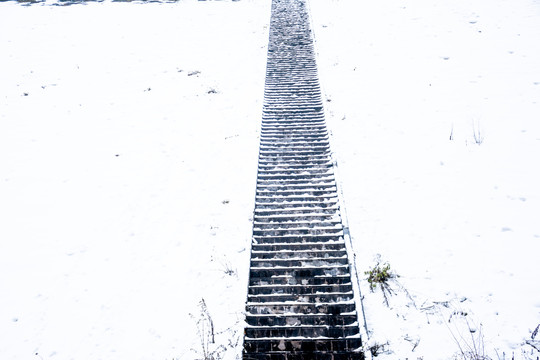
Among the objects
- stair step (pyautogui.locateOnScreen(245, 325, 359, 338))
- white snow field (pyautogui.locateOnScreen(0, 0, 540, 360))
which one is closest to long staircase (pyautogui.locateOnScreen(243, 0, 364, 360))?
stair step (pyautogui.locateOnScreen(245, 325, 359, 338))

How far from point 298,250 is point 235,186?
8.71 feet

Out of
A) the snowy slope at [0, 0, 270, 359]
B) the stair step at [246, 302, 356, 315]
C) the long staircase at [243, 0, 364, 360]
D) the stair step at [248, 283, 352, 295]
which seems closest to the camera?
the long staircase at [243, 0, 364, 360]

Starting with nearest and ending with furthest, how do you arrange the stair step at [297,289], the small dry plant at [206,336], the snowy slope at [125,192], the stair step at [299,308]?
the small dry plant at [206,336]
the stair step at [299,308]
the snowy slope at [125,192]
the stair step at [297,289]

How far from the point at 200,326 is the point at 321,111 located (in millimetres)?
7878

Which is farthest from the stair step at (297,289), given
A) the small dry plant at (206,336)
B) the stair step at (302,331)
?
the small dry plant at (206,336)

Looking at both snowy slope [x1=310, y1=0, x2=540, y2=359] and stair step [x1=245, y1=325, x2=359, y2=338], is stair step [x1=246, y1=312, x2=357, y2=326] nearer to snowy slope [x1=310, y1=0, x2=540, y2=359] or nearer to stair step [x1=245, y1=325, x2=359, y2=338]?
stair step [x1=245, y1=325, x2=359, y2=338]

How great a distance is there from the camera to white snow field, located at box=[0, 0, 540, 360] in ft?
18.3

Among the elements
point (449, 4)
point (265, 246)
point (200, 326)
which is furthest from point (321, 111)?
point (449, 4)

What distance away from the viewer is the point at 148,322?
576 centimetres

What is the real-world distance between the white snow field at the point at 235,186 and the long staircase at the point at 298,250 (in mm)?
340

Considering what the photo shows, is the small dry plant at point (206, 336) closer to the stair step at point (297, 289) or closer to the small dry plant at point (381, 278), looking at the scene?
the stair step at point (297, 289)

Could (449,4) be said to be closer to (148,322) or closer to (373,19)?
(373,19)

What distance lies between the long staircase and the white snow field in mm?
340

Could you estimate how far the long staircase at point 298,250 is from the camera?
17.5 ft
